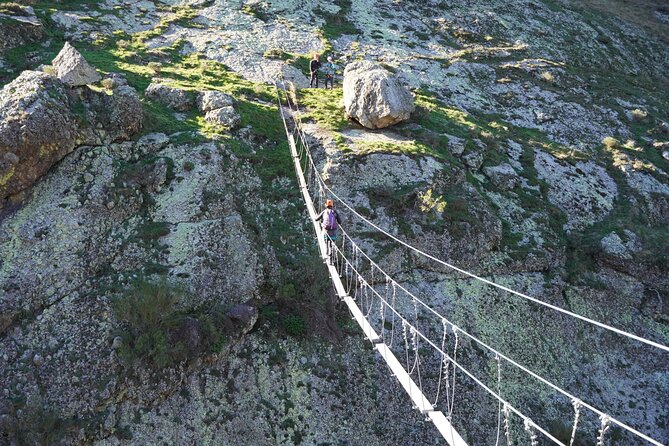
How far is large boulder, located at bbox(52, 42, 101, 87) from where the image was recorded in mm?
15430

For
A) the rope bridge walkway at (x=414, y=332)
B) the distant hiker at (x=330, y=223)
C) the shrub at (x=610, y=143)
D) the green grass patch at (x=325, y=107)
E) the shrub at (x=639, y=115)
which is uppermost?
the green grass patch at (x=325, y=107)

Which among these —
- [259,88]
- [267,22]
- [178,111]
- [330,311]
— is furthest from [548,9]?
[330,311]

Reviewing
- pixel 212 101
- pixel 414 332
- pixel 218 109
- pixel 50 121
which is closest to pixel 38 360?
pixel 50 121

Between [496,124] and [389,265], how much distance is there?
11610 millimetres

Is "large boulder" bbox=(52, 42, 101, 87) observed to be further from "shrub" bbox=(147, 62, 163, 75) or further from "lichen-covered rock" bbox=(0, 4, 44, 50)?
"lichen-covered rock" bbox=(0, 4, 44, 50)

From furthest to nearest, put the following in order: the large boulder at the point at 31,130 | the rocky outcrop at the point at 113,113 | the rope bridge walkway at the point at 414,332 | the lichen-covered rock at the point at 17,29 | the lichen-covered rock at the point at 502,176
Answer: the lichen-covered rock at the point at 17,29
the lichen-covered rock at the point at 502,176
the rocky outcrop at the point at 113,113
the large boulder at the point at 31,130
the rope bridge walkway at the point at 414,332

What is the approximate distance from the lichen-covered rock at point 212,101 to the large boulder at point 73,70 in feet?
11.5

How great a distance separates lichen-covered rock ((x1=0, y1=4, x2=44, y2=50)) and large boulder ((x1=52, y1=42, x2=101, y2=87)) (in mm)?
6968

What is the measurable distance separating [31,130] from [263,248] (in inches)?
274

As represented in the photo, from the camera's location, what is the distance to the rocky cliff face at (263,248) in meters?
11.1

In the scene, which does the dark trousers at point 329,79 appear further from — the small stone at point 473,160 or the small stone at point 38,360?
the small stone at point 38,360

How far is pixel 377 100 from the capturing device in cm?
1912

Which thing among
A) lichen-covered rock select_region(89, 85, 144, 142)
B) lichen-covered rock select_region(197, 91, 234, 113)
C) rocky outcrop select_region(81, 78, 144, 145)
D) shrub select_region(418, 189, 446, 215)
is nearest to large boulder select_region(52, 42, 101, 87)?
rocky outcrop select_region(81, 78, 144, 145)

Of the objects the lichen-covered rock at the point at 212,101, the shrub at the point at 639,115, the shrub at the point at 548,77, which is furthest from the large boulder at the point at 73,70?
the shrub at the point at 639,115
